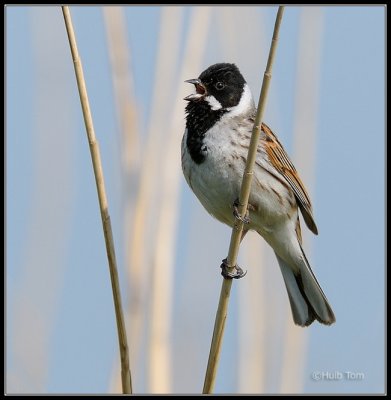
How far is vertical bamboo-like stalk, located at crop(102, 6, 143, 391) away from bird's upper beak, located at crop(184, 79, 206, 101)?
301 millimetres

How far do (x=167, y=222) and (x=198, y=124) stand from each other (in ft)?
1.49

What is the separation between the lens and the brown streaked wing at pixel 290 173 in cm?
305

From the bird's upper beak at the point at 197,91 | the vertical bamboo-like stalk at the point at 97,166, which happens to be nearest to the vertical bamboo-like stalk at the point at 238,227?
the vertical bamboo-like stalk at the point at 97,166

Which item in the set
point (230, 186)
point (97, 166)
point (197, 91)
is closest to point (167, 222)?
point (230, 186)

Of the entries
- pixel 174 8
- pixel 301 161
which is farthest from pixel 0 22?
pixel 301 161

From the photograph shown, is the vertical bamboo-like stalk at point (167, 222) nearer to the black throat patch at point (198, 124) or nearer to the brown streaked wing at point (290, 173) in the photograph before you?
the black throat patch at point (198, 124)

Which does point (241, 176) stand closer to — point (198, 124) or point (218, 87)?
point (198, 124)

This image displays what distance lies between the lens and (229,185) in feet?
9.18

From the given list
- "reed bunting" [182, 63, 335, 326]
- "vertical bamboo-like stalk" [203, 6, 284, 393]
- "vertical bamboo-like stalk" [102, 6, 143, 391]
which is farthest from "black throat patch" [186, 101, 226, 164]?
"vertical bamboo-like stalk" [203, 6, 284, 393]

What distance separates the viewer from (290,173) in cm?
309

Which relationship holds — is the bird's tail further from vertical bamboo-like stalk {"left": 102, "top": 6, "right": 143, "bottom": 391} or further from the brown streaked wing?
vertical bamboo-like stalk {"left": 102, "top": 6, "right": 143, "bottom": 391}

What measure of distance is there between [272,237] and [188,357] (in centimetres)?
79

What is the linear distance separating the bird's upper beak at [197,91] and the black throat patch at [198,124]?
4cm

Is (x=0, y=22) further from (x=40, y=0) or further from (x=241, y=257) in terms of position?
(x=241, y=257)
